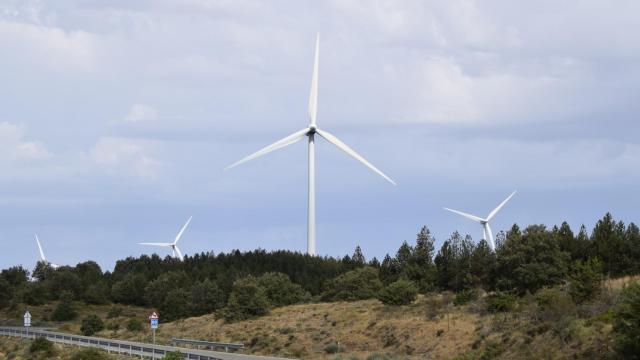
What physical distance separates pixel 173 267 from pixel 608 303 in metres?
112

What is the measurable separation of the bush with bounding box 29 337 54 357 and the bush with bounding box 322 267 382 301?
32.9m

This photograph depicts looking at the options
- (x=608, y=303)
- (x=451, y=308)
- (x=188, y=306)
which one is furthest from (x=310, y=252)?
(x=608, y=303)

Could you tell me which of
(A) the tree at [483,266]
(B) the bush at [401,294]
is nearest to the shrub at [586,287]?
(A) the tree at [483,266]

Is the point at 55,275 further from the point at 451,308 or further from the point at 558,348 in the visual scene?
the point at 558,348

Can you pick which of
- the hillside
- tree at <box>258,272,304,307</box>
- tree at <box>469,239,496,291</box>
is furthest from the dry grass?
tree at <box>258,272,304,307</box>

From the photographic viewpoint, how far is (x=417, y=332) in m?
60.2

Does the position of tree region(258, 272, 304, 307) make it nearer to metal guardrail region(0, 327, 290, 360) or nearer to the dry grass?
the dry grass

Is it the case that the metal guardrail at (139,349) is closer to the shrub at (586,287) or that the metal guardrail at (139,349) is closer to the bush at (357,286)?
the shrub at (586,287)

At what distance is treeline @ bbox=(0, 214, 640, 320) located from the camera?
71.2 metres

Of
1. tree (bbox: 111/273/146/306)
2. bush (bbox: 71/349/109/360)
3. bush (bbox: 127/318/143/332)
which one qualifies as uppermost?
tree (bbox: 111/273/146/306)

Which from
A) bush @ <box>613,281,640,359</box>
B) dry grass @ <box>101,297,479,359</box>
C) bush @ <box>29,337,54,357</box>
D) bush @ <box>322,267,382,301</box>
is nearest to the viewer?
bush @ <box>613,281,640,359</box>

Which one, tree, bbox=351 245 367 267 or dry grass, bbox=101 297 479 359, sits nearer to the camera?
dry grass, bbox=101 297 479 359

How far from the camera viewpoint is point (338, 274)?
118 metres

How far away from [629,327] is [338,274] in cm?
8079
